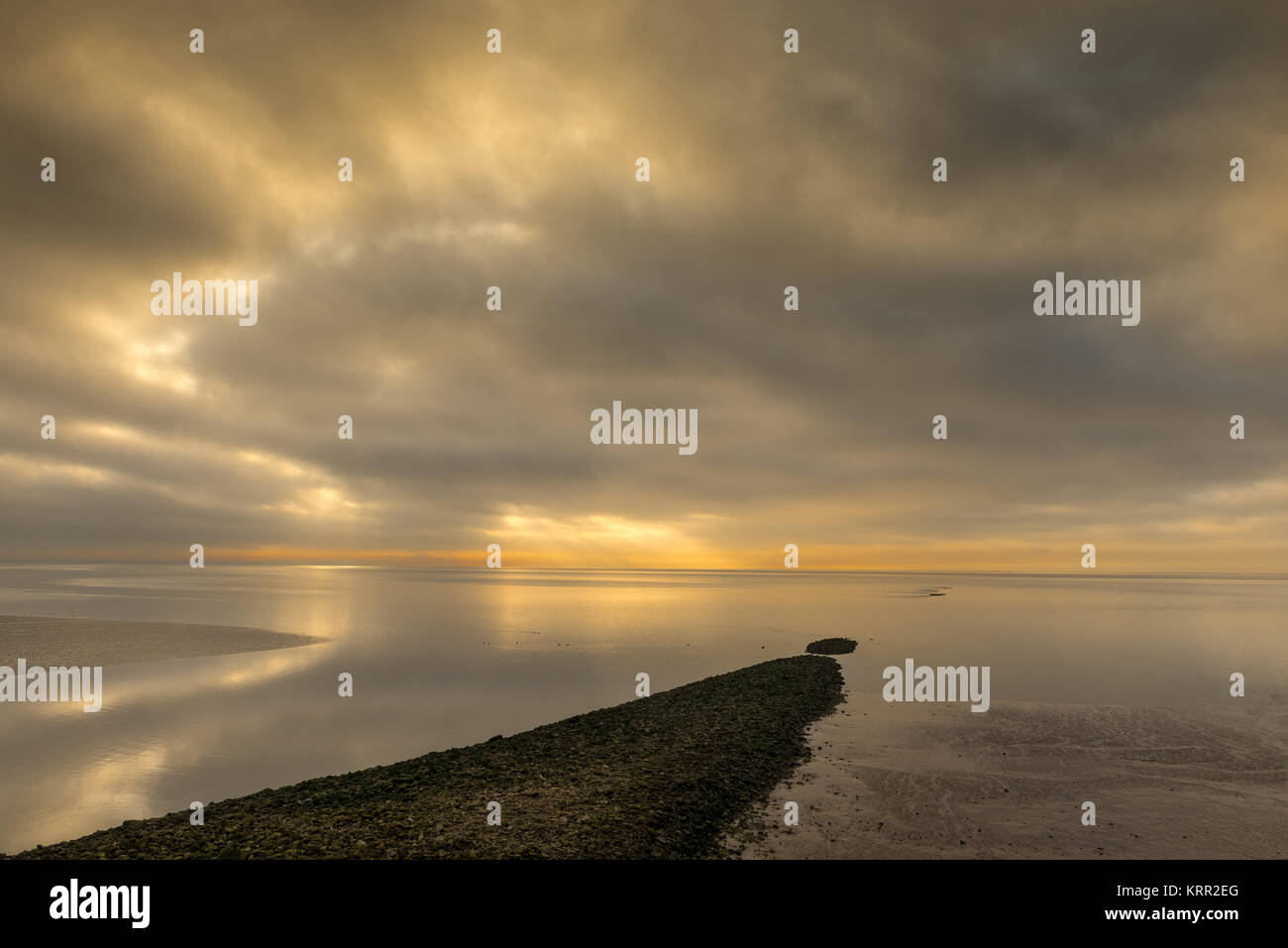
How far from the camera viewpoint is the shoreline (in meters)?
14.7

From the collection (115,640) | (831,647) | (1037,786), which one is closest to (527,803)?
(1037,786)

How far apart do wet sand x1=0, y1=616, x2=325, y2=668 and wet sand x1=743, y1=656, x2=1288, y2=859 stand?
50.5 meters

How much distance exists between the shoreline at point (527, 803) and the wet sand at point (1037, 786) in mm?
1741

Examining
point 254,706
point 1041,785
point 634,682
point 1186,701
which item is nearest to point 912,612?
point 1186,701

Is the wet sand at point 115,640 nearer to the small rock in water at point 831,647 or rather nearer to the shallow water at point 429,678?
the shallow water at point 429,678

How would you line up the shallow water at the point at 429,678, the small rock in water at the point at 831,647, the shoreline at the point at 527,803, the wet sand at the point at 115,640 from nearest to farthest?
the shoreline at the point at 527,803 → the shallow water at the point at 429,678 → the wet sand at the point at 115,640 → the small rock in water at the point at 831,647

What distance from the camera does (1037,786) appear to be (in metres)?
22.3

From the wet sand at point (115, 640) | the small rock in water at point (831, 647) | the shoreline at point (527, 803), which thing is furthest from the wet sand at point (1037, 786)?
the wet sand at point (115, 640)

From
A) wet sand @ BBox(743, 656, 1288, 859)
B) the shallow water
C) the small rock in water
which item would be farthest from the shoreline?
the small rock in water

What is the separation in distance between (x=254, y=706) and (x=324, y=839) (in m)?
23.6

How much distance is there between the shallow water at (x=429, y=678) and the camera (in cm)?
2330

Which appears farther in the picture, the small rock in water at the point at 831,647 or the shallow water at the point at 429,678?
the small rock in water at the point at 831,647

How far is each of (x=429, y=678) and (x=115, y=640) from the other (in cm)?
3536

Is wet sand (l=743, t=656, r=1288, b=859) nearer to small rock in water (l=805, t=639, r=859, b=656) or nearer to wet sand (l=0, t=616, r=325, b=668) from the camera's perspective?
small rock in water (l=805, t=639, r=859, b=656)
